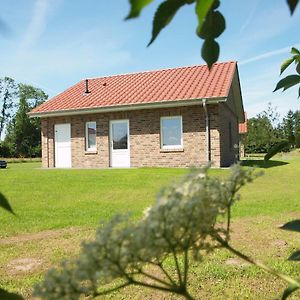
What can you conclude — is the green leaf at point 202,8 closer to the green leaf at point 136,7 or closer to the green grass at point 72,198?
the green leaf at point 136,7

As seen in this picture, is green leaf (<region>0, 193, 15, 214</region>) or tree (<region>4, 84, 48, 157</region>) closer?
green leaf (<region>0, 193, 15, 214</region>)

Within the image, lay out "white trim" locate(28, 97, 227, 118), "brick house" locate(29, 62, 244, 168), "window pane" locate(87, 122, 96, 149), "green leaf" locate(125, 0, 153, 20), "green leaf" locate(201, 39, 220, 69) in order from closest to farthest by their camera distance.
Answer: "green leaf" locate(125, 0, 153, 20), "green leaf" locate(201, 39, 220, 69), "white trim" locate(28, 97, 227, 118), "brick house" locate(29, 62, 244, 168), "window pane" locate(87, 122, 96, 149)

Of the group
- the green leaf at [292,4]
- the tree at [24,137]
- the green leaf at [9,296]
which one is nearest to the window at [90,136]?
the green leaf at [9,296]

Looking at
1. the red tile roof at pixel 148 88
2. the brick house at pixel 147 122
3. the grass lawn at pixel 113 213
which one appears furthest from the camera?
the red tile roof at pixel 148 88

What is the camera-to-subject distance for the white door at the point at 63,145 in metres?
20.9

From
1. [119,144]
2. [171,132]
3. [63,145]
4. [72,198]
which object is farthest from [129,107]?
[72,198]

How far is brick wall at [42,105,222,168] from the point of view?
714 inches

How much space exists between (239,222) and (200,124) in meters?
10.9

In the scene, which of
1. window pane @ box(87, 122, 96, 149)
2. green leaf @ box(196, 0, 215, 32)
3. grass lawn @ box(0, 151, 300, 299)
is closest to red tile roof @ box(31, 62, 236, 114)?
window pane @ box(87, 122, 96, 149)

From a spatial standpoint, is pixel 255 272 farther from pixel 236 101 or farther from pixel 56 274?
pixel 236 101

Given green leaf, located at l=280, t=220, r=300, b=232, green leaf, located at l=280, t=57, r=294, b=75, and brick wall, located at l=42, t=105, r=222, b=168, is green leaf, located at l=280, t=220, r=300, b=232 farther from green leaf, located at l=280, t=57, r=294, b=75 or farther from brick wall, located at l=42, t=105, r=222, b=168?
brick wall, located at l=42, t=105, r=222, b=168

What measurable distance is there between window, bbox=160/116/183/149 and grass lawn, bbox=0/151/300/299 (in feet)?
14.7

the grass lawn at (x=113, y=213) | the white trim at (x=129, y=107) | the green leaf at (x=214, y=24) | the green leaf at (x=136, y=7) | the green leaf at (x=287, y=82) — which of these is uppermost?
the white trim at (x=129, y=107)

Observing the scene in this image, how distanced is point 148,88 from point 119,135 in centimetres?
297
